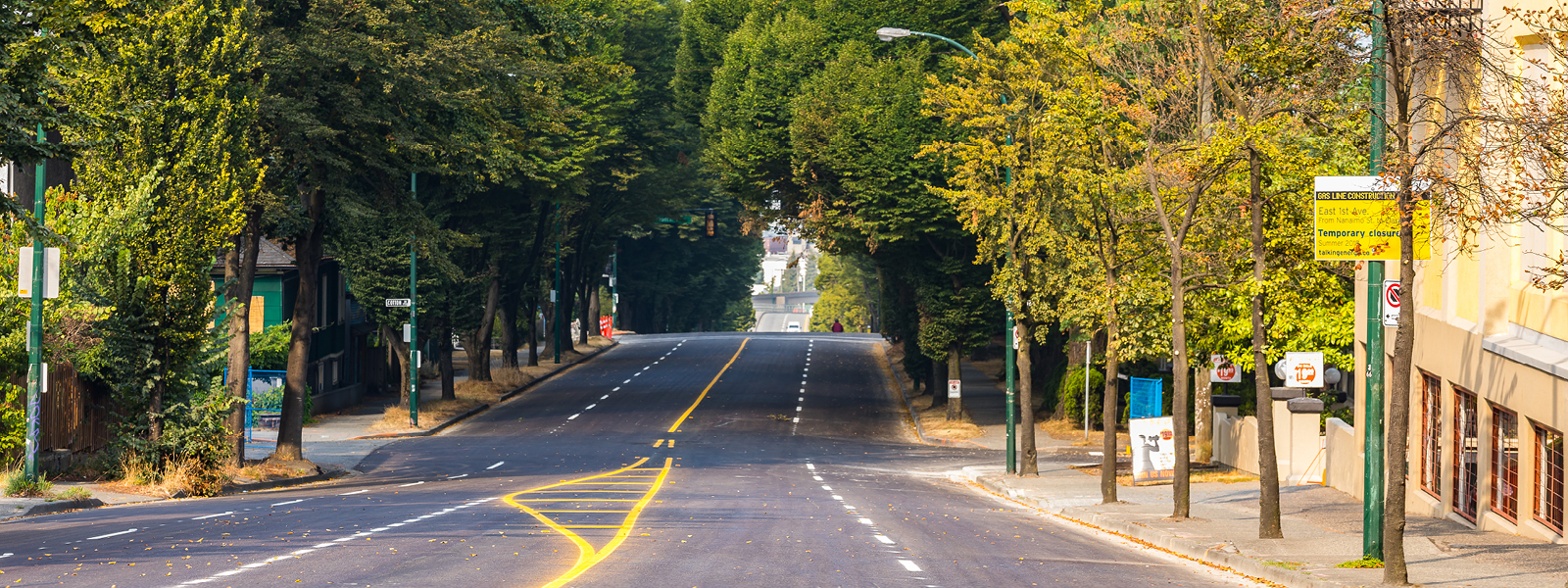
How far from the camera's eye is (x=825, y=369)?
6300 cm

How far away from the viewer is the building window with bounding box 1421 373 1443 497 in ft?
65.9

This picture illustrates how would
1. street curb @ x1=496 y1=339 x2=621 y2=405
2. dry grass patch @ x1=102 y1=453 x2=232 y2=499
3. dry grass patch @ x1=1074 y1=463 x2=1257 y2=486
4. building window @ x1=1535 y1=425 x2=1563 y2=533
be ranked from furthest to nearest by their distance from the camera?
1. street curb @ x1=496 y1=339 x2=621 y2=405
2. dry grass patch @ x1=1074 y1=463 x2=1257 y2=486
3. dry grass patch @ x1=102 y1=453 x2=232 y2=499
4. building window @ x1=1535 y1=425 x2=1563 y2=533

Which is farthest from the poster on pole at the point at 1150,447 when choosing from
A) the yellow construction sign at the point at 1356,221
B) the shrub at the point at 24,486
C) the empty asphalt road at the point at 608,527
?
the shrub at the point at 24,486

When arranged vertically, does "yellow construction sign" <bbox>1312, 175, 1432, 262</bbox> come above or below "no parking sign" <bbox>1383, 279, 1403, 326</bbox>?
above

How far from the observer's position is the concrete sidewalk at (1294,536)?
539 inches

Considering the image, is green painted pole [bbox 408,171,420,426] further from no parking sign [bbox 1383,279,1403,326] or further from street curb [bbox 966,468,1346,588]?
no parking sign [bbox 1383,279,1403,326]

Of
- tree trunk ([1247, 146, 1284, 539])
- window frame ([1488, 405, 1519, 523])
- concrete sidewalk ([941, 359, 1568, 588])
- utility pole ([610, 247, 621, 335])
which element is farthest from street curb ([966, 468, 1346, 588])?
utility pole ([610, 247, 621, 335])

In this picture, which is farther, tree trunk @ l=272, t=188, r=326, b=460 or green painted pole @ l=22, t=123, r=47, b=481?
tree trunk @ l=272, t=188, r=326, b=460

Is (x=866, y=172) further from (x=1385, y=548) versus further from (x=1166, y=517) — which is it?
(x=1385, y=548)

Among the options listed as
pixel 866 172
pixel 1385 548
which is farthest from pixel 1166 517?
pixel 866 172

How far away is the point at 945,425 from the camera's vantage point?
4244 cm

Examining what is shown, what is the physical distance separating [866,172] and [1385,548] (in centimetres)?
2964

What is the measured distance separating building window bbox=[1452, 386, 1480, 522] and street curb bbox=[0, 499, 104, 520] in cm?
1950

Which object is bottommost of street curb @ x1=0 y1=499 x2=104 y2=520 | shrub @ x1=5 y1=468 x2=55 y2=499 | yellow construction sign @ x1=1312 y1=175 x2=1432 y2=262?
street curb @ x1=0 y1=499 x2=104 y2=520
